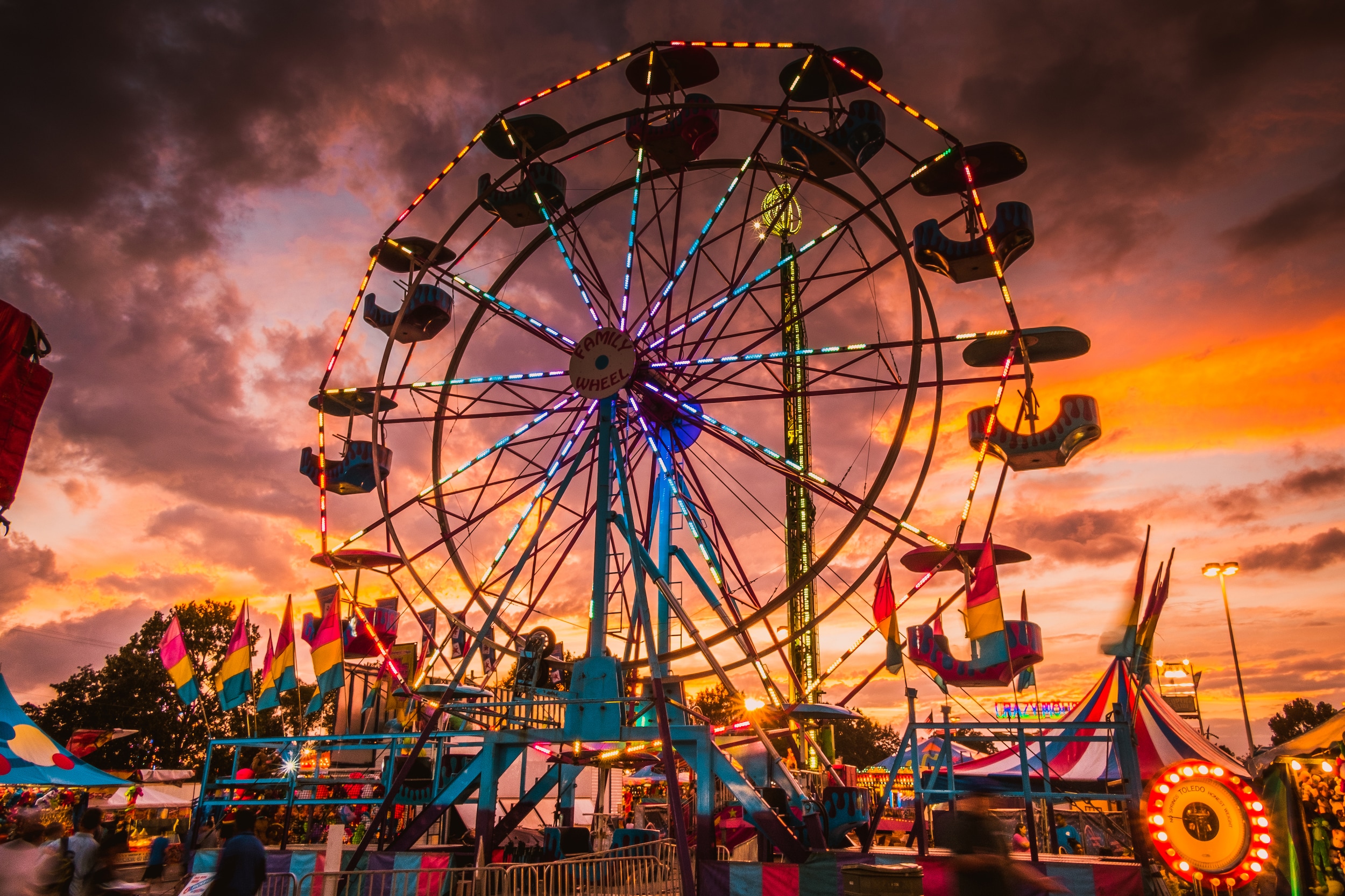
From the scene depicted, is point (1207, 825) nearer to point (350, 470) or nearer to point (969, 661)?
point (969, 661)

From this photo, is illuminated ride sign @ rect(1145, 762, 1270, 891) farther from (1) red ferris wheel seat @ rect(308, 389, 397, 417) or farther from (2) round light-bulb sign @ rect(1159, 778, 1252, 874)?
(1) red ferris wheel seat @ rect(308, 389, 397, 417)

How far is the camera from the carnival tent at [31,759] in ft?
41.2

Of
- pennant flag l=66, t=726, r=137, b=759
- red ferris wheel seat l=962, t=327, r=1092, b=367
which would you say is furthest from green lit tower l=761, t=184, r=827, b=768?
pennant flag l=66, t=726, r=137, b=759

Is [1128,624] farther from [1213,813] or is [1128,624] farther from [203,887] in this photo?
[203,887]

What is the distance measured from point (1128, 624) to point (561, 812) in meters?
11.1

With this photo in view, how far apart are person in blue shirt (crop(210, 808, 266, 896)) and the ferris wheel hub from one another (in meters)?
8.58

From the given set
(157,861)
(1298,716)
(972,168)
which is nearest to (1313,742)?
(972,168)

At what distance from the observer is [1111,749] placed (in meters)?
16.0

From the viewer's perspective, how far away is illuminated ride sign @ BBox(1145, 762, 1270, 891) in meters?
8.45

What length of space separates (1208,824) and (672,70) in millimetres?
12881

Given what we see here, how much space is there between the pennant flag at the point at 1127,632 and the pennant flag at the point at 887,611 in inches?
112

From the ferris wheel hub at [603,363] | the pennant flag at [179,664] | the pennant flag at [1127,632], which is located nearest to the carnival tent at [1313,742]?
the pennant flag at [1127,632]

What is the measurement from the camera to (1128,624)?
1270 centimetres

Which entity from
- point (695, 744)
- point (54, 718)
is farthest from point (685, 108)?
point (54, 718)
